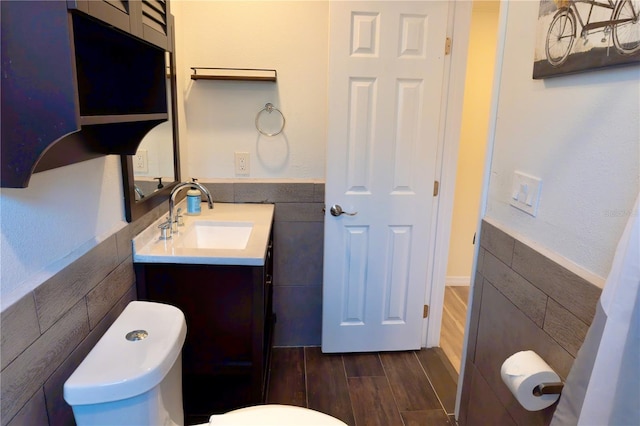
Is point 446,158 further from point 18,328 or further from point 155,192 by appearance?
point 18,328

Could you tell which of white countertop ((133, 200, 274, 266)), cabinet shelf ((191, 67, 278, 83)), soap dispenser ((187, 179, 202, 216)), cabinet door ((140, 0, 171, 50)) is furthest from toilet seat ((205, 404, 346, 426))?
A: cabinet shelf ((191, 67, 278, 83))

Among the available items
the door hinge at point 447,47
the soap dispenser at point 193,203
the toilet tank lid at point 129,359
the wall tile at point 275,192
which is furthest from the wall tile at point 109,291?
the door hinge at point 447,47

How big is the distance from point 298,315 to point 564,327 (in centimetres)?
167

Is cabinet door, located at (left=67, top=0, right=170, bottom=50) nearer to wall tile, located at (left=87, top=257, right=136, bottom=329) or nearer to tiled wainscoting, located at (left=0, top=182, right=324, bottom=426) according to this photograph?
tiled wainscoting, located at (left=0, top=182, right=324, bottom=426)

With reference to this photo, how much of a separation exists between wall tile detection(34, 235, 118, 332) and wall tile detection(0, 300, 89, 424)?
0.10 ft

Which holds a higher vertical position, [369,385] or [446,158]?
[446,158]

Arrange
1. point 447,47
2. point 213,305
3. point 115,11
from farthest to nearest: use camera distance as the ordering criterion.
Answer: point 447,47 → point 213,305 → point 115,11

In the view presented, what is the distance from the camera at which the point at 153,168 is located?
184 centimetres

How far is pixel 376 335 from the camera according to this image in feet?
8.25

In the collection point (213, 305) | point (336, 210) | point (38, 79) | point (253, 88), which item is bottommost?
point (213, 305)

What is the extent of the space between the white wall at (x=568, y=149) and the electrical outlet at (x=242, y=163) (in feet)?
4.57

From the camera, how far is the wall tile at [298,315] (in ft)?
8.29

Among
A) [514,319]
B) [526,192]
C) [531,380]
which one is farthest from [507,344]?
[526,192]

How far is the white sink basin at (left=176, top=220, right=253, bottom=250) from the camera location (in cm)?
206
